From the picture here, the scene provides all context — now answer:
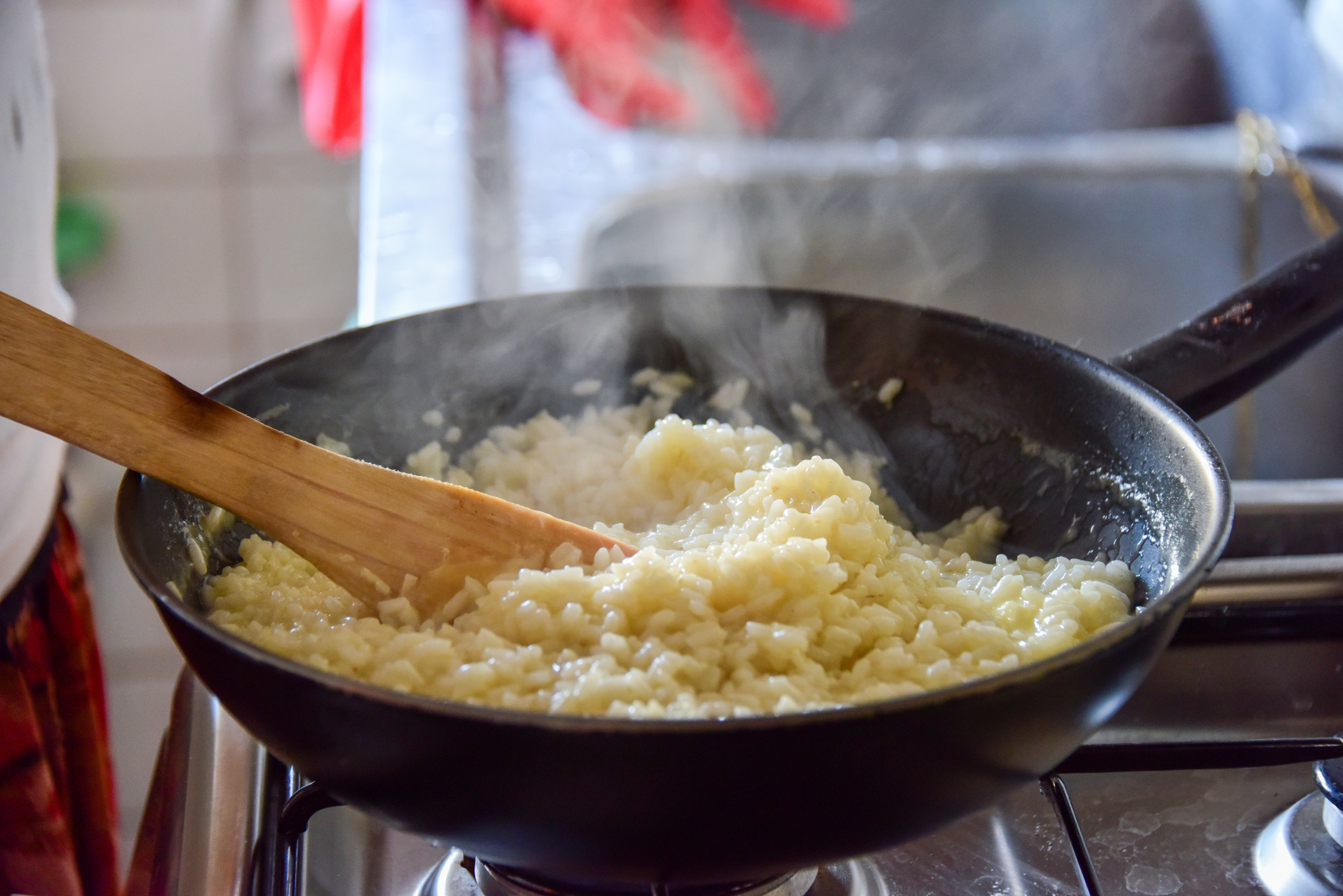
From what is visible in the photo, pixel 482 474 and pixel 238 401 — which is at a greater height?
pixel 238 401

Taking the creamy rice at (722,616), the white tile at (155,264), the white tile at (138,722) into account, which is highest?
the creamy rice at (722,616)

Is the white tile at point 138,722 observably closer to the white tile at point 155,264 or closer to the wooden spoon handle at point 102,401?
the white tile at point 155,264

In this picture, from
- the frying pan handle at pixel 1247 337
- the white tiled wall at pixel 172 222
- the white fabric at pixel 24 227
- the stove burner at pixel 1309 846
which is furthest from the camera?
the white tiled wall at pixel 172 222

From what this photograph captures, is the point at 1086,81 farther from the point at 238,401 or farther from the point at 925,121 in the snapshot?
the point at 238,401


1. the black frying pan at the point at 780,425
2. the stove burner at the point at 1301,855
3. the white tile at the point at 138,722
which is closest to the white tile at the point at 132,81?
the white tile at the point at 138,722

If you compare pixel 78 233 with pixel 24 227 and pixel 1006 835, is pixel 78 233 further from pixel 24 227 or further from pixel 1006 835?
pixel 1006 835

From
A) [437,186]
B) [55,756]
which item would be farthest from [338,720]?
[437,186]

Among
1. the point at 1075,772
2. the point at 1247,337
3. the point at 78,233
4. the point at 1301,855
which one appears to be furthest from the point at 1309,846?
the point at 78,233
